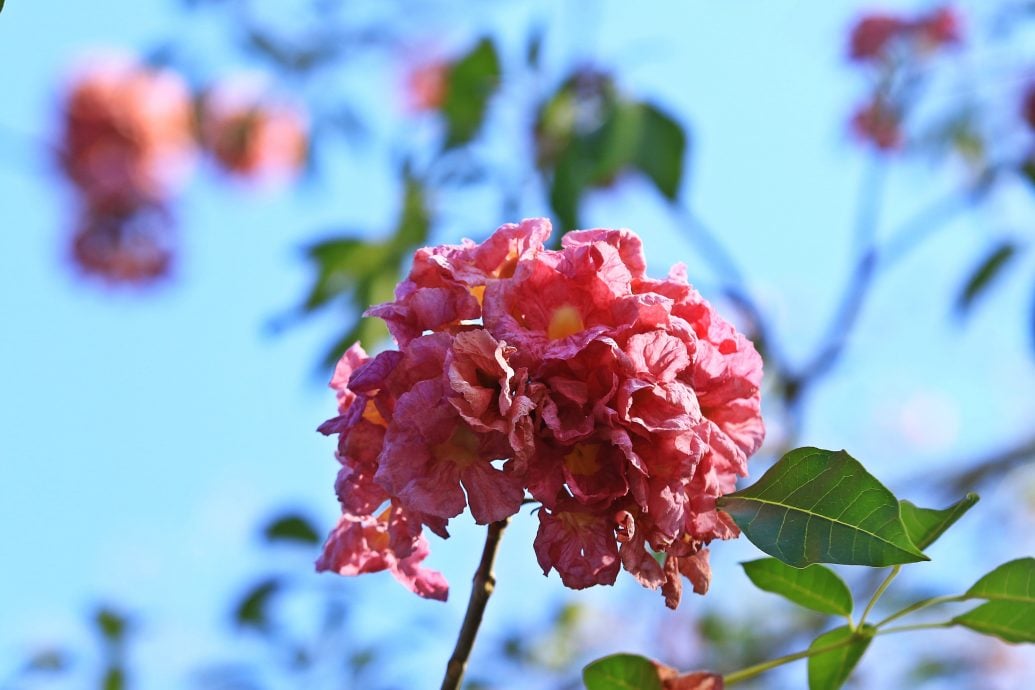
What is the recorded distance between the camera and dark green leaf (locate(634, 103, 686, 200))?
2.15 metres

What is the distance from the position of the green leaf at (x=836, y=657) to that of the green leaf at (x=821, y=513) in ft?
0.64

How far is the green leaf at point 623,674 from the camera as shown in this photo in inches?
37.2

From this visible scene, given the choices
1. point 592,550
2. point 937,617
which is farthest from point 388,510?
point 937,617

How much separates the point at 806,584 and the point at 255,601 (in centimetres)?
222

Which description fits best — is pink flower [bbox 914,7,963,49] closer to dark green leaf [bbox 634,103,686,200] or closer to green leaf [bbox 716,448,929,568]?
dark green leaf [bbox 634,103,686,200]

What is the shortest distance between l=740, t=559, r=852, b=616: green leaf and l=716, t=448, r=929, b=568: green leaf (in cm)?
21

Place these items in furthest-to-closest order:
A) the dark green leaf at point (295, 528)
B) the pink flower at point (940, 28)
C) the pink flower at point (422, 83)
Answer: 1. the pink flower at point (422, 83)
2. the pink flower at point (940, 28)
3. the dark green leaf at point (295, 528)

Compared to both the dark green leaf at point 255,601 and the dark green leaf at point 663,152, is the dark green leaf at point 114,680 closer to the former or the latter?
the dark green leaf at point 255,601

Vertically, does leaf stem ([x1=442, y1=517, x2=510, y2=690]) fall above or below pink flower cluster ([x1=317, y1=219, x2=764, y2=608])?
below

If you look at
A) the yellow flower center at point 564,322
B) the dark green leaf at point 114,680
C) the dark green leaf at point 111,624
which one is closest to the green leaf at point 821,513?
the yellow flower center at point 564,322

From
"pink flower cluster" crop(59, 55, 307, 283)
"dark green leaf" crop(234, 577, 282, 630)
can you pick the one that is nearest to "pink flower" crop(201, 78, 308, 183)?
"pink flower cluster" crop(59, 55, 307, 283)

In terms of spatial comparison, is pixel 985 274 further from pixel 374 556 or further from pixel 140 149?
pixel 140 149

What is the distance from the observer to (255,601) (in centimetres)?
299

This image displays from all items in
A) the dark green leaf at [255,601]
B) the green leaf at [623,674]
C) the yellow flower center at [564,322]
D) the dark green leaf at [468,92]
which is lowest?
the green leaf at [623,674]
